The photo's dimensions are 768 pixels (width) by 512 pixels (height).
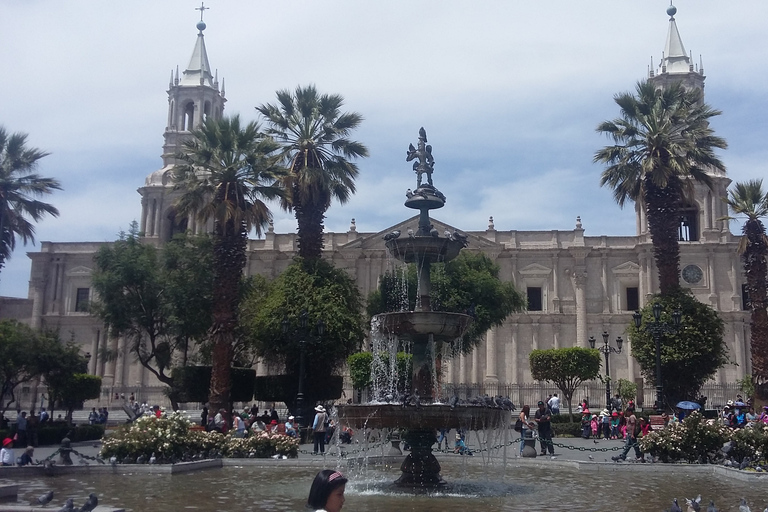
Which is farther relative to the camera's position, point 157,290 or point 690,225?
point 690,225

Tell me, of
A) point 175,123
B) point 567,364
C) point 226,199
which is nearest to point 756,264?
point 567,364

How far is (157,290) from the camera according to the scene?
31.0 metres

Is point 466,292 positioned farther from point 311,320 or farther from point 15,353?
point 15,353

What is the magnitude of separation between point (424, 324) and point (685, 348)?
15422 millimetres

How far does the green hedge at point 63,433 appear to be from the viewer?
74.8ft

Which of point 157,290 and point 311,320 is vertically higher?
point 157,290

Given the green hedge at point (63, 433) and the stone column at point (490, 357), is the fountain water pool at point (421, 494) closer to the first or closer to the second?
the green hedge at point (63, 433)

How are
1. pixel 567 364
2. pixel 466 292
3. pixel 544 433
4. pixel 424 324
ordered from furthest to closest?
1. pixel 466 292
2. pixel 567 364
3. pixel 544 433
4. pixel 424 324

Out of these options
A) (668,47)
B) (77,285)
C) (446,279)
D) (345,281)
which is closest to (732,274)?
(668,47)

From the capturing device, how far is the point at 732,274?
4534 cm

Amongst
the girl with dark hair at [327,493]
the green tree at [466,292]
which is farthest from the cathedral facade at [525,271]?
the girl with dark hair at [327,493]

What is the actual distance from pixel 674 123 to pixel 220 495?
69.4 feet

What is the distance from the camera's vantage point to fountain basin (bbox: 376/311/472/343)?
12.3m

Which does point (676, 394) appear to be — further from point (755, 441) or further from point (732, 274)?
point (732, 274)
